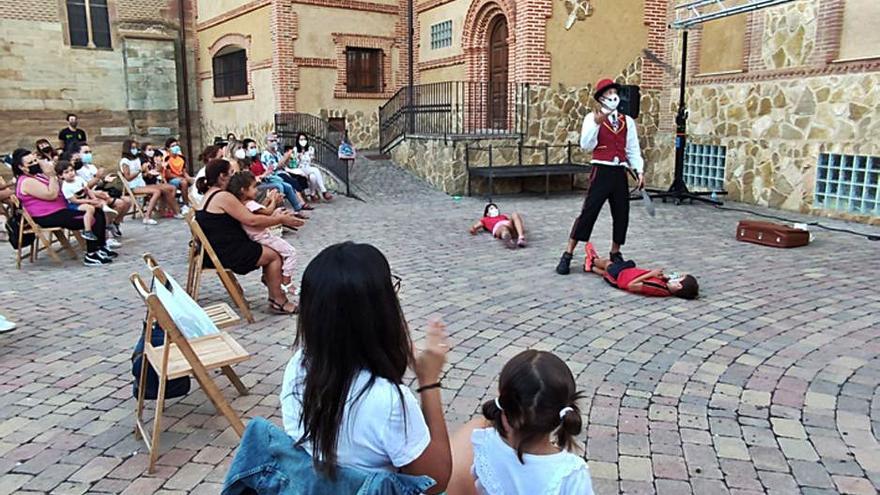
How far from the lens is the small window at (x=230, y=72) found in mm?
19409

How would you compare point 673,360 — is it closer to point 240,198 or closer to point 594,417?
point 594,417

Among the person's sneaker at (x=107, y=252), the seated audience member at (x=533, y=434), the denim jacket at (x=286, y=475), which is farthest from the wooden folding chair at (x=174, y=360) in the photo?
the person's sneaker at (x=107, y=252)

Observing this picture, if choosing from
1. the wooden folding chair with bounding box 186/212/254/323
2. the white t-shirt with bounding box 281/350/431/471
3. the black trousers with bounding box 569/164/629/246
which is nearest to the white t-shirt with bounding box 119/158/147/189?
the wooden folding chair with bounding box 186/212/254/323

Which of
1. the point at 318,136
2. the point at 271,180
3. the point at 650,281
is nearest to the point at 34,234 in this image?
the point at 271,180

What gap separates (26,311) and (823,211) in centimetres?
1045

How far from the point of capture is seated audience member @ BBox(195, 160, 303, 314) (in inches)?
214

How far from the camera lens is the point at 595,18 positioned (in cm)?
1361

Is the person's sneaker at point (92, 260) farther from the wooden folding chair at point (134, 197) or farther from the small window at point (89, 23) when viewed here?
the small window at point (89, 23)

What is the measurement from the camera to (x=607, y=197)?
662cm

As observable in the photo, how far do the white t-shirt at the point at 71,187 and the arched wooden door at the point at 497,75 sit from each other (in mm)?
8750

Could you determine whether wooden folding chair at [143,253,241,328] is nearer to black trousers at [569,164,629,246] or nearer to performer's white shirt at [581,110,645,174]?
black trousers at [569,164,629,246]

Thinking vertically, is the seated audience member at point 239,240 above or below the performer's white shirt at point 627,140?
below

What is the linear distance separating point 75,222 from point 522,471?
23.2 ft

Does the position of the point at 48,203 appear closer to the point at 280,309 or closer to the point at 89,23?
the point at 280,309
